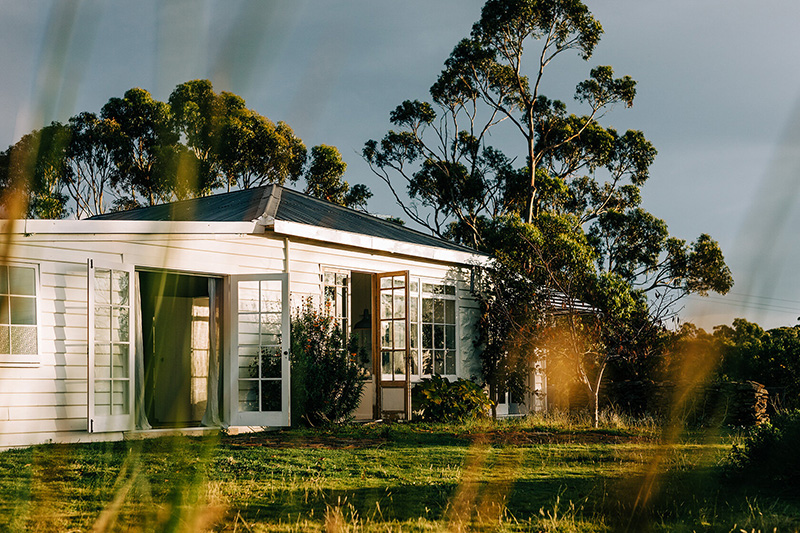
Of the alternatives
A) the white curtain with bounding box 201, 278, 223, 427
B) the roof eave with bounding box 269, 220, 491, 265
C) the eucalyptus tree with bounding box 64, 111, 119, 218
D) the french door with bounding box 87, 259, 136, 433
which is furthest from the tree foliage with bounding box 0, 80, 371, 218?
the white curtain with bounding box 201, 278, 223, 427

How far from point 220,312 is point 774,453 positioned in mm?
6831

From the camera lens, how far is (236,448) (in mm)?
7762

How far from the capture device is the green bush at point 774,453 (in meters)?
5.49

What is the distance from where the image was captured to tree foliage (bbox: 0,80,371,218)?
0.80 meters

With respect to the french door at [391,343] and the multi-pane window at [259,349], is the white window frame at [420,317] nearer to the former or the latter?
the french door at [391,343]

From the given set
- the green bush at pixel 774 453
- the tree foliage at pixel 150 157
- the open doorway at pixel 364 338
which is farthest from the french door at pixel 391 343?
the green bush at pixel 774 453

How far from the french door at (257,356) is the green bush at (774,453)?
18.3 feet

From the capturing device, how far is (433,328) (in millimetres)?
12773

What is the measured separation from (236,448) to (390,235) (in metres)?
5.77

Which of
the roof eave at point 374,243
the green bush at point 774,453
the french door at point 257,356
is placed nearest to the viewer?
the green bush at point 774,453

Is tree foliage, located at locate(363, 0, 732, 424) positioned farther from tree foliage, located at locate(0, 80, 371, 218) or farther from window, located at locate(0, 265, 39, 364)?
window, located at locate(0, 265, 39, 364)

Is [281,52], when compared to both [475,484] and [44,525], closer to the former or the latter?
[44,525]

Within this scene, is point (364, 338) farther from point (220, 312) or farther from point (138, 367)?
point (138, 367)

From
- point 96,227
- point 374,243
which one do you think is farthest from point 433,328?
point 96,227
